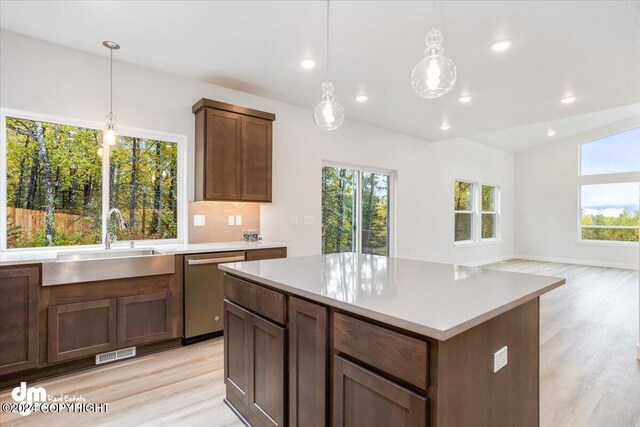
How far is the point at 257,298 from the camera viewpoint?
1.80 meters

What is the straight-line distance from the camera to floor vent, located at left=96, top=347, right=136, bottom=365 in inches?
108

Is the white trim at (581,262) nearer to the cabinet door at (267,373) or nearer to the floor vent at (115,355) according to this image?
the cabinet door at (267,373)

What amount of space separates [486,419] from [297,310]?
847 millimetres

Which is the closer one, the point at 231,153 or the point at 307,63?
the point at 307,63

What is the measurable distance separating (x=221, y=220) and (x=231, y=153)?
2.67 feet

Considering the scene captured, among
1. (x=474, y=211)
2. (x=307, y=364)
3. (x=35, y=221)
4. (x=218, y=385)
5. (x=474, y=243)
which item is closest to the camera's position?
(x=307, y=364)

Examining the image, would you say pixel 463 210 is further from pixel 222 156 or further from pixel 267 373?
pixel 267 373

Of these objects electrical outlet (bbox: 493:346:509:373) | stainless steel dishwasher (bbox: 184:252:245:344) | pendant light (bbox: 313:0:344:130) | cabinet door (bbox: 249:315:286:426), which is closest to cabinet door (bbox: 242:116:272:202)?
stainless steel dishwasher (bbox: 184:252:245:344)

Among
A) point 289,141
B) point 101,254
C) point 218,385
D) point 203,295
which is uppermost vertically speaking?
point 289,141

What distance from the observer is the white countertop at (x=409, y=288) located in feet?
3.53

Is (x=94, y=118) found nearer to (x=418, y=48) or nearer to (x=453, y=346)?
(x=418, y=48)

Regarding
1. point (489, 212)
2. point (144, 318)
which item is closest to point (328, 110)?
point (144, 318)

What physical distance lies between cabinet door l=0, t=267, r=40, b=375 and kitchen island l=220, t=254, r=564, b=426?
1.56 metres

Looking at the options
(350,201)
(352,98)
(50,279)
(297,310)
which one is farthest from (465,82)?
(50,279)
